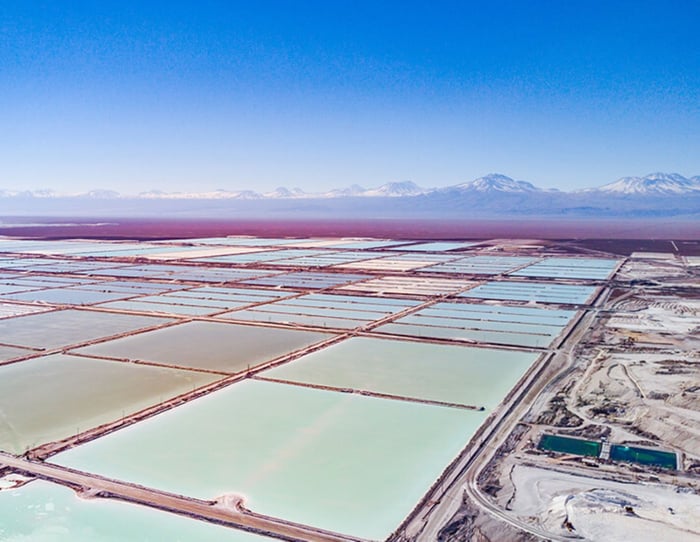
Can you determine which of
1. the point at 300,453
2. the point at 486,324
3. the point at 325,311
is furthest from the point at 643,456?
the point at 325,311

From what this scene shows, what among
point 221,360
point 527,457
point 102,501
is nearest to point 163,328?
point 221,360

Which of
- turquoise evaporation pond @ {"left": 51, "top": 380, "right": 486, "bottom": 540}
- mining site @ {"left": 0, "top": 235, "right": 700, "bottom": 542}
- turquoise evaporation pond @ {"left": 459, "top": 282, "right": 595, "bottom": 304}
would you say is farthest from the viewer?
turquoise evaporation pond @ {"left": 459, "top": 282, "right": 595, "bottom": 304}

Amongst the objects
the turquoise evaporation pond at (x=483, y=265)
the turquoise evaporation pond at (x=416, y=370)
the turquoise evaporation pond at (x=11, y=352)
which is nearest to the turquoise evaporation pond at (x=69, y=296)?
the turquoise evaporation pond at (x=11, y=352)

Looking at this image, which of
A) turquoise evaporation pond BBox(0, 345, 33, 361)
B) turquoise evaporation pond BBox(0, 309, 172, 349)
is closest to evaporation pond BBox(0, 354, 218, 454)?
turquoise evaporation pond BBox(0, 345, 33, 361)

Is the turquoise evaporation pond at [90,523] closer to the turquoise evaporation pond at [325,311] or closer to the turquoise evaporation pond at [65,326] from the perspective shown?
the turquoise evaporation pond at [65,326]

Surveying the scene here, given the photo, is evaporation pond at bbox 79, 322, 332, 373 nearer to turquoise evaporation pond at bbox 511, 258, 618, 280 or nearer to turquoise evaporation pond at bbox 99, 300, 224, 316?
turquoise evaporation pond at bbox 99, 300, 224, 316

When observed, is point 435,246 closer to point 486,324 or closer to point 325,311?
point 325,311

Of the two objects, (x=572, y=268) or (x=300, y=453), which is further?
(x=572, y=268)
